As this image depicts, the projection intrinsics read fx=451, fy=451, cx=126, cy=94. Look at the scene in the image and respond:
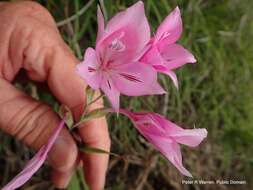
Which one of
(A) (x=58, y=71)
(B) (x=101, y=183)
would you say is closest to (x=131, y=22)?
(A) (x=58, y=71)

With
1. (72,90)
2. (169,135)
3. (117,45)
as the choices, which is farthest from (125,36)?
(72,90)

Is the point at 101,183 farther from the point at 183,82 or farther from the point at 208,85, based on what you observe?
the point at 208,85

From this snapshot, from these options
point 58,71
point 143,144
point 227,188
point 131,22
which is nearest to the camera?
point 131,22

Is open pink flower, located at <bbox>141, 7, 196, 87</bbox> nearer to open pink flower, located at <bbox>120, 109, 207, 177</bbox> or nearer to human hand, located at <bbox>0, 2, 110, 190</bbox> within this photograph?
open pink flower, located at <bbox>120, 109, 207, 177</bbox>

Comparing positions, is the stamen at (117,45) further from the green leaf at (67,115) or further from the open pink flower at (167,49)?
the green leaf at (67,115)

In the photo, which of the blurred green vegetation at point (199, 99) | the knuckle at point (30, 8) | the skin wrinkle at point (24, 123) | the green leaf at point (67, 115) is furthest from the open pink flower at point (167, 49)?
the blurred green vegetation at point (199, 99)

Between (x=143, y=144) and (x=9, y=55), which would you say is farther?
(x=143, y=144)

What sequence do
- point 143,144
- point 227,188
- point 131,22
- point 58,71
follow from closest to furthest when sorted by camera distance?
point 131,22 < point 58,71 < point 143,144 < point 227,188
